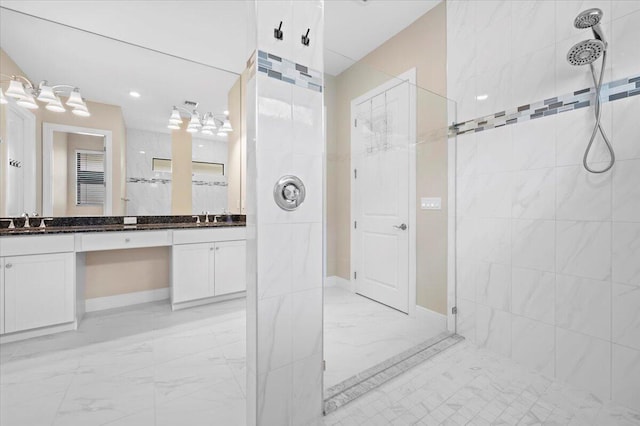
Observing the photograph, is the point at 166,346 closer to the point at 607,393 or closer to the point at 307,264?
the point at 307,264

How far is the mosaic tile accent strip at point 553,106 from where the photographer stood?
1412mm

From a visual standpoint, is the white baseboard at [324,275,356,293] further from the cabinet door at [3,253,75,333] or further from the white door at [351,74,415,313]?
the cabinet door at [3,253,75,333]

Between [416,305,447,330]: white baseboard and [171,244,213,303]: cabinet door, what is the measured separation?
2.06m

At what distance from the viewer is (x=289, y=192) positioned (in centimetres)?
119

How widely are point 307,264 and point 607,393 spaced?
1.75 metres

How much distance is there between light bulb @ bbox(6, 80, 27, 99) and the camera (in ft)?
7.20

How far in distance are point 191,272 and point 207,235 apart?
40 centimetres

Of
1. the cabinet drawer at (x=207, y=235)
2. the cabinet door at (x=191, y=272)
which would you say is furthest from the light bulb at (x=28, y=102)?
the cabinet door at (x=191, y=272)

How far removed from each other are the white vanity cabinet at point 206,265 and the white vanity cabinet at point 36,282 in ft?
2.54

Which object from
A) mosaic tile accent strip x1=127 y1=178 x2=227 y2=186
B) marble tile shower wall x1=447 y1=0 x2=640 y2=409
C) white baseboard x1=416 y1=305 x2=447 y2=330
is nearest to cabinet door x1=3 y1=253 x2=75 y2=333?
mosaic tile accent strip x1=127 y1=178 x2=227 y2=186

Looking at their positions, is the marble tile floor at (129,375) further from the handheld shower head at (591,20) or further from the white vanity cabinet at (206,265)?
the handheld shower head at (591,20)

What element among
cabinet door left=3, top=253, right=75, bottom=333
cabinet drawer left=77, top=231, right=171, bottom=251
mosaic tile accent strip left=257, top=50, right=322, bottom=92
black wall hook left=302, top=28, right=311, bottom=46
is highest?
black wall hook left=302, top=28, right=311, bottom=46

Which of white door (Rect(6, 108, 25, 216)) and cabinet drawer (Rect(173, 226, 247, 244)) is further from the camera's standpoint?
cabinet drawer (Rect(173, 226, 247, 244))

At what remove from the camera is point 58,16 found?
7.48ft
